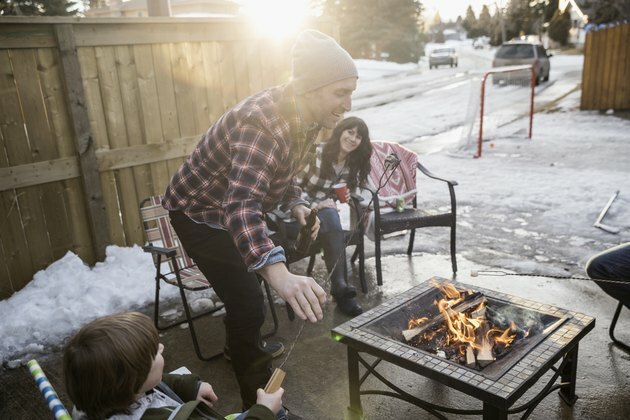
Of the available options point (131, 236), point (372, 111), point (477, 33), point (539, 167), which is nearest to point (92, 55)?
point (131, 236)

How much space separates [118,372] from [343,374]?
2118mm

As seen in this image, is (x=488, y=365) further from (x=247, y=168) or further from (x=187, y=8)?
(x=187, y=8)

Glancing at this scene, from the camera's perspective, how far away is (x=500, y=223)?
6.29 m

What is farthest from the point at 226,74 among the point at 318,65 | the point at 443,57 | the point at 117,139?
the point at 443,57

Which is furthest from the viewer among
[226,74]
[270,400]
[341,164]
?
[226,74]

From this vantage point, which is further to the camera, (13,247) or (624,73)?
(624,73)

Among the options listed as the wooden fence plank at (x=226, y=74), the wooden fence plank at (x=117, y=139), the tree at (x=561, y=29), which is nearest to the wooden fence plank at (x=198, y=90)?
the wooden fence plank at (x=226, y=74)

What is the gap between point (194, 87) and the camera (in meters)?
→ 5.88

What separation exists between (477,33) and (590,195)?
258ft

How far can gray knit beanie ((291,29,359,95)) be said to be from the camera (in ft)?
8.07

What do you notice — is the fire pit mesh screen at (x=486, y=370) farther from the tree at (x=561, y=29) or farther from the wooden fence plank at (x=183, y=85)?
the tree at (x=561, y=29)

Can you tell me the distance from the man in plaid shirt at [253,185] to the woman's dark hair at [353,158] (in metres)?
2.23

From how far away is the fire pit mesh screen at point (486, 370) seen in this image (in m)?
2.29

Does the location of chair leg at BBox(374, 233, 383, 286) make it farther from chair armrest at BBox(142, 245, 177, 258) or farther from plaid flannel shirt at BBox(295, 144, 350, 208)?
chair armrest at BBox(142, 245, 177, 258)
